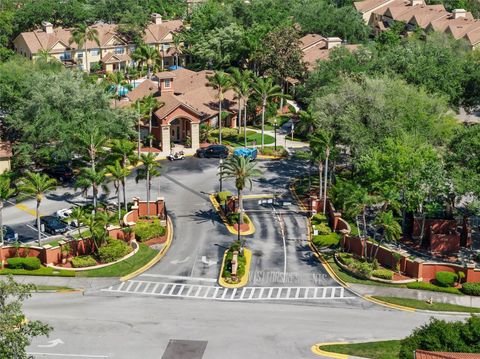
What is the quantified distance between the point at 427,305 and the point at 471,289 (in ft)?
12.9

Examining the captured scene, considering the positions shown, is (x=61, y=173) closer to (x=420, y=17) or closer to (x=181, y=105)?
(x=181, y=105)

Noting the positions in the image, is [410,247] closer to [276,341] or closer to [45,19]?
[276,341]

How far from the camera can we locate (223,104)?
100312mm

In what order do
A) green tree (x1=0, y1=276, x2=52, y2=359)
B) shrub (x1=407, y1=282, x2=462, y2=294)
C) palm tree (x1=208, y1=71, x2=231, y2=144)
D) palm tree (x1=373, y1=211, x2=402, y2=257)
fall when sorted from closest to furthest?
green tree (x1=0, y1=276, x2=52, y2=359) < shrub (x1=407, y1=282, x2=462, y2=294) < palm tree (x1=373, y1=211, x2=402, y2=257) < palm tree (x1=208, y1=71, x2=231, y2=144)

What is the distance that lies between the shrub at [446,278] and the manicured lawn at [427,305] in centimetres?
253

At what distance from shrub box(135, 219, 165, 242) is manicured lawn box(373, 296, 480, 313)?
68.7 ft

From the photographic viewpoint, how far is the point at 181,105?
91875 millimetres

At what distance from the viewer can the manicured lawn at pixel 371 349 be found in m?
47.5

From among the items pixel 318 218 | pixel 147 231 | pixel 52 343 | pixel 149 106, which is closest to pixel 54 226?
pixel 147 231

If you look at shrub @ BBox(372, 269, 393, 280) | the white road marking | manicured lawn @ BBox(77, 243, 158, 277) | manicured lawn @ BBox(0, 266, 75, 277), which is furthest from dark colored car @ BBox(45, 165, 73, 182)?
shrub @ BBox(372, 269, 393, 280)

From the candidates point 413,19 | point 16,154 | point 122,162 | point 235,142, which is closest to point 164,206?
point 122,162

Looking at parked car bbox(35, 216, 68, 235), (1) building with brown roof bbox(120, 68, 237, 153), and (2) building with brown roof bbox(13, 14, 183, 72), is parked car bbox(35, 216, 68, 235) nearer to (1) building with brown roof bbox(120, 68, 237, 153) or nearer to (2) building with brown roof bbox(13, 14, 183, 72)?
(1) building with brown roof bbox(120, 68, 237, 153)

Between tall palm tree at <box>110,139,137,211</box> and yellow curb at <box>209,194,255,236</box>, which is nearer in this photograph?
yellow curb at <box>209,194,255,236</box>

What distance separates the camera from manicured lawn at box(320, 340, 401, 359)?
47469 mm
